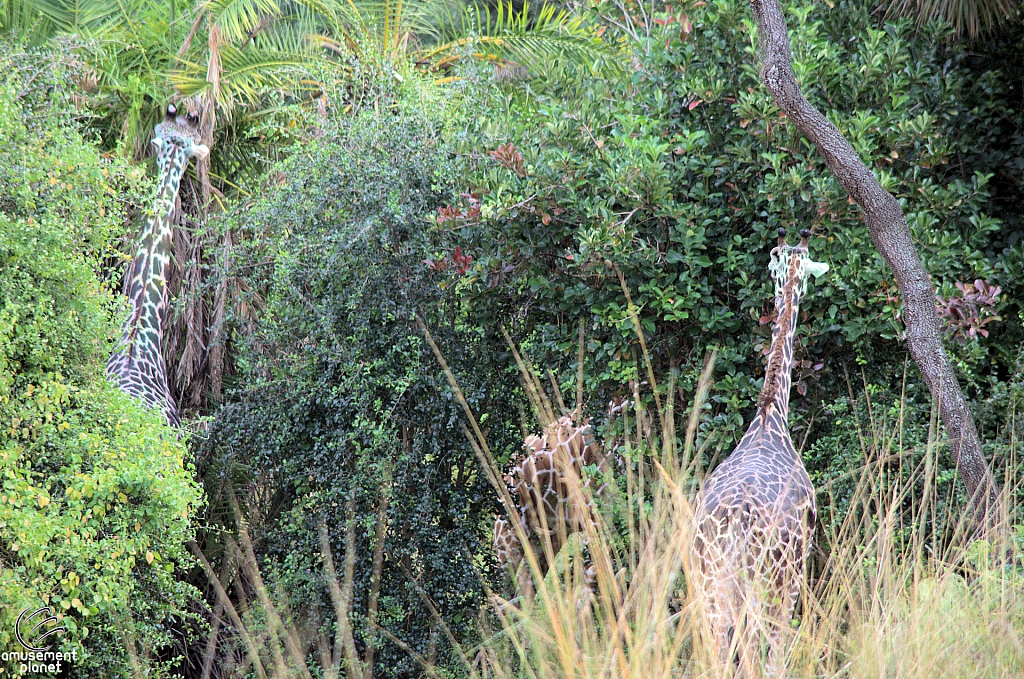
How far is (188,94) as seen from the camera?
7.11m

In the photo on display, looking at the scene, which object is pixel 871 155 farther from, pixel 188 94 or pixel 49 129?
pixel 188 94

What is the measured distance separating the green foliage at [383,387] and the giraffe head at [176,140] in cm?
91

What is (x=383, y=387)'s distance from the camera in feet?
19.2

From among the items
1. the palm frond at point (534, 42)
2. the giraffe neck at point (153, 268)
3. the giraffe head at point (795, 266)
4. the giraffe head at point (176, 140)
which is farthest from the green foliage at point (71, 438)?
the palm frond at point (534, 42)

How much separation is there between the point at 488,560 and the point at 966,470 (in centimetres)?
314

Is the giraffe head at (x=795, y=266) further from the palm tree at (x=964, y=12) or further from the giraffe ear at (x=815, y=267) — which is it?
the palm tree at (x=964, y=12)

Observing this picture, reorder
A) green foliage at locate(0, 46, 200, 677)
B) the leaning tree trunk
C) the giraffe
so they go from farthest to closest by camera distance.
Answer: green foliage at locate(0, 46, 200, 677) < the leaning tree trunk < the giraffe

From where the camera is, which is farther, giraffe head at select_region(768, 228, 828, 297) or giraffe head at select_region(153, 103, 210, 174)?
giraffe head at select_region(153, 103, 210, 174)

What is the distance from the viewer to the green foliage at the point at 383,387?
222 inches

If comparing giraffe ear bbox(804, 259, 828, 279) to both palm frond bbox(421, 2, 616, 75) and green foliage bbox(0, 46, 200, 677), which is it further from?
palm frond bbox(421, 2, 616, 75)

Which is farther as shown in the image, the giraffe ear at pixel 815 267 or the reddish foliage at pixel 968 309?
the reddish foliage at pixel 968 309

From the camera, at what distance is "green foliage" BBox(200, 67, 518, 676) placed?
222 inches

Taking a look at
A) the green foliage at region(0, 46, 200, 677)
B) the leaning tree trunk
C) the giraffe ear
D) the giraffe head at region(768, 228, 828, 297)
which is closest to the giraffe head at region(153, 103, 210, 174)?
the green foliage at region(0, 46, 200, 677)

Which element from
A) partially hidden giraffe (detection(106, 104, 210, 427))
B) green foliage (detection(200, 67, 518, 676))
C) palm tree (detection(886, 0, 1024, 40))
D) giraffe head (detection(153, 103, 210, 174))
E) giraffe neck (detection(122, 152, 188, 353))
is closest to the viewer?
palm tree (detection(886, 0, 1024, 40))
